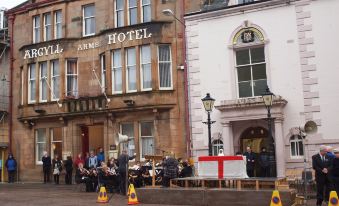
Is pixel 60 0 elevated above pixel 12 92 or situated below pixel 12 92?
above

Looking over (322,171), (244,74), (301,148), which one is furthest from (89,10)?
(322,171)

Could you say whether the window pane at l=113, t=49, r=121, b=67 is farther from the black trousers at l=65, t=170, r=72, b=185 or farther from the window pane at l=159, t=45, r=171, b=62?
the black trousers at l=65, t=170, r=72, b=185

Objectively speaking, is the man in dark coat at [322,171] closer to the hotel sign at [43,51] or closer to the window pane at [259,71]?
the window pane at [259,71]

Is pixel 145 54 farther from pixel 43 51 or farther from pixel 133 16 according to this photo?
pixel 43 51

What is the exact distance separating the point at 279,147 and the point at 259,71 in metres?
3.90

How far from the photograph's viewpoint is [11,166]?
29.0 m

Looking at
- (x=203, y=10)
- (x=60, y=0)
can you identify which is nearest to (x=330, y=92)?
(x=203, y=10)

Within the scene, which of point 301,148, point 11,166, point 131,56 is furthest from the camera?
point 11,166

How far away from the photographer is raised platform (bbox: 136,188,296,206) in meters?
13.9

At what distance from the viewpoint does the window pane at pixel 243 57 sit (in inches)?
887

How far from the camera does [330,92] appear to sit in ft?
67.1

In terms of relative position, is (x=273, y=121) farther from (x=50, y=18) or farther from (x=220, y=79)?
(x=50, y=18)

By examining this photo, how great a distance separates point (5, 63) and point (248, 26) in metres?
17.7

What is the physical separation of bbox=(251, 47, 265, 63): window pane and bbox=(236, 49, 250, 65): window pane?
0.25 meters
